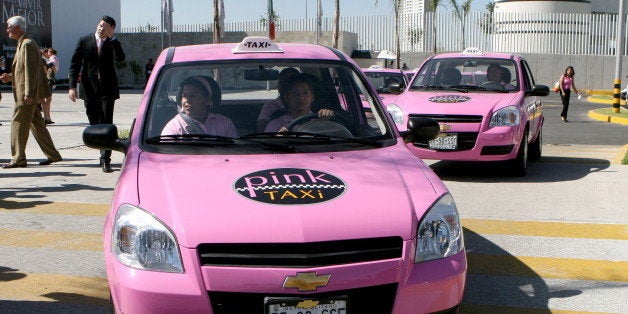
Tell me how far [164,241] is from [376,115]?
197 centimetres

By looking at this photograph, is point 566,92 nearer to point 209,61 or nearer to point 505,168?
point 505,168

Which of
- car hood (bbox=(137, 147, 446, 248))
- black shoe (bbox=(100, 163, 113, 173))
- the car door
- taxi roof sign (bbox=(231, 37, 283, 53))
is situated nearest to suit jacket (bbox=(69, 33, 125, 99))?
black shoe (bbox=(100, 163, 113, 173))

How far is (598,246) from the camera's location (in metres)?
7.26

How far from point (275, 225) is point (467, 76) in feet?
28.4

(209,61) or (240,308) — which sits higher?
(209,61)

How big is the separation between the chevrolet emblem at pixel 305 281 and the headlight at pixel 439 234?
1.57 ft

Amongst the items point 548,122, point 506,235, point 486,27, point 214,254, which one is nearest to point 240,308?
point 214,254

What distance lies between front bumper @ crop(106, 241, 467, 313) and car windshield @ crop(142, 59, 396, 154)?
1178 millimetres

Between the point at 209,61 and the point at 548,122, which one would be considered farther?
the point at 548,122

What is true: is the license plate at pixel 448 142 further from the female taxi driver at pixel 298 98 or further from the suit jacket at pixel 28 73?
the female taxi driver at pixel 298 98

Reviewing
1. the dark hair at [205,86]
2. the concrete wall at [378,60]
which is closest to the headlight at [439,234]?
the dark hair at [205,86]

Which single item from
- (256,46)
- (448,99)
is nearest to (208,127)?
(256,46)

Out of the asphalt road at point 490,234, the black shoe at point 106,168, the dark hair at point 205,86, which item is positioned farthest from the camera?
the black shoe at point 106,168

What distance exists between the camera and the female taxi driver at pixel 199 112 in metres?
5.33
